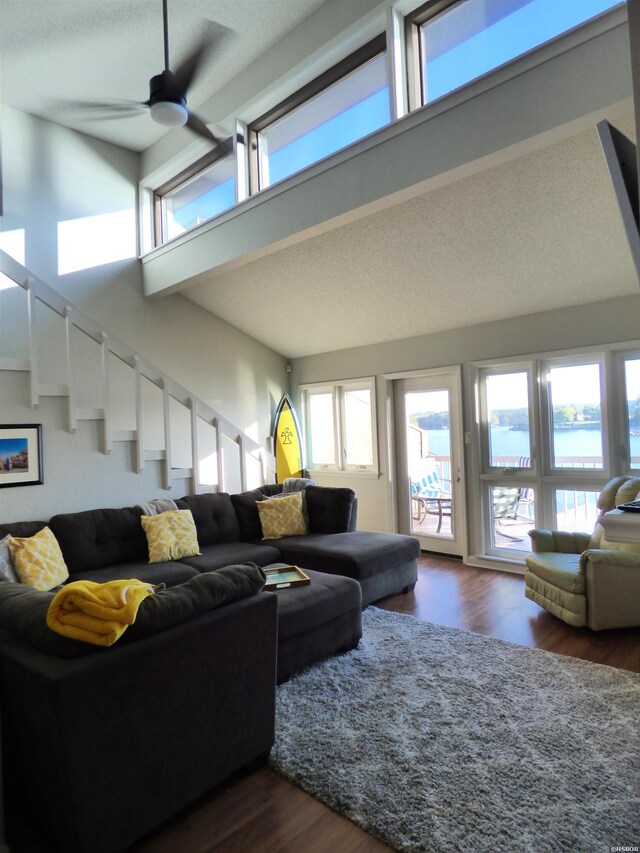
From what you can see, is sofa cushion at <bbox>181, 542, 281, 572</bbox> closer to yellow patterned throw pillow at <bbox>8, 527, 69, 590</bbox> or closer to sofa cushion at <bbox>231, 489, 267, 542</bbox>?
sofa cushion at <bbox>231, 489, 267, 542</bbox>

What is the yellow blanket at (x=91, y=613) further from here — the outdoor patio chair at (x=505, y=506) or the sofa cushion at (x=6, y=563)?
the outdoor patio chair at (x=505, y=506)

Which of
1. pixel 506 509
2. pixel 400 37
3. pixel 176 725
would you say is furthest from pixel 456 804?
pixel 400 37

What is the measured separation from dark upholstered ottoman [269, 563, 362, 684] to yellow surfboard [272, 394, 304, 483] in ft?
9.95

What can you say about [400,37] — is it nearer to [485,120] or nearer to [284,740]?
[485,120]

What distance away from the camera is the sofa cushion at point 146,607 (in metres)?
1.60

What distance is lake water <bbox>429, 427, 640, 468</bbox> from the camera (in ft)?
14.3

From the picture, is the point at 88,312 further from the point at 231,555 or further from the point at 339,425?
the point at 339,425

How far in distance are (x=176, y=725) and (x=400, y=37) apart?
3.87 metres

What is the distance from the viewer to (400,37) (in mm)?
3215

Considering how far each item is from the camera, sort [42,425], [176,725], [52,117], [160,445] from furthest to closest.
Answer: [160,445], [52,117], [42,425], [176,725]

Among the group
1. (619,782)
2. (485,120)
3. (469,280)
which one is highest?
(485,120)

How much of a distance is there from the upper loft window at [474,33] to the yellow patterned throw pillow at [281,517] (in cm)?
321

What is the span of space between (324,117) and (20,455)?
332 cm

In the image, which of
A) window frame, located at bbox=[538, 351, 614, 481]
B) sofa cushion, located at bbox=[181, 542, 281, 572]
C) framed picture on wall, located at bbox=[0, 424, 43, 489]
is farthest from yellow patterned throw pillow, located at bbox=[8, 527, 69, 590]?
window frame, located at bbox=[538, 351, 614, 481]
